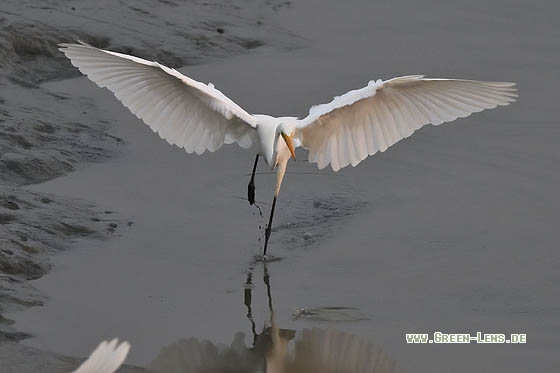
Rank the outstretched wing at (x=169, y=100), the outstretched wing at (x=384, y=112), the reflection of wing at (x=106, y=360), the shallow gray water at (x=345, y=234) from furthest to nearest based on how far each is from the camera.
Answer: the outstretched wing at (x=169, y=100) < the outstretched wing at (x=384, y=112) < the shallow gray water at (x=345, y=234) < the reflection of wing at (x=106, y=360)

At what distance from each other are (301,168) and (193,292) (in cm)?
198

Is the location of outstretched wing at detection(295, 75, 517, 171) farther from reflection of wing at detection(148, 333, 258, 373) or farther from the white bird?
reflection of wing at detection(148, 333, 258, 373)

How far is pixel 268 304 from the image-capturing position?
575cm

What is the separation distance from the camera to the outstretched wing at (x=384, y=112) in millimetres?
5984

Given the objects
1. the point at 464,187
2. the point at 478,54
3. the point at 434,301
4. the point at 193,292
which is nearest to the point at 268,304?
the point at 193,292

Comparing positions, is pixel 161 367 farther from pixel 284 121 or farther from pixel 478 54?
pixel 478 54

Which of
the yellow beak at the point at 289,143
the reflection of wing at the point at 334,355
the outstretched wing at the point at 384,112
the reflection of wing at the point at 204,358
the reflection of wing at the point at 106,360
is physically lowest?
the reflection of wing at the point at 204,358

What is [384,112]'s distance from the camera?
6.29 meters

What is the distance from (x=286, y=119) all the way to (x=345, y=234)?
705 millimetres

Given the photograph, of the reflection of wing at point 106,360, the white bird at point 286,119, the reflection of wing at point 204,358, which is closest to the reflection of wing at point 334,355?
the reflection of wing at point 204,358

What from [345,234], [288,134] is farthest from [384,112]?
[345,234]

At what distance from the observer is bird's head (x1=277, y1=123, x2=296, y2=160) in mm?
6191

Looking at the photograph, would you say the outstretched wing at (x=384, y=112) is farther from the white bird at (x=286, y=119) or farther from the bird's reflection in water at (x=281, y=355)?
the bird's reflection in water at (x=281, y=355)

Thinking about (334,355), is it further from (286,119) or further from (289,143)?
(286,119)
